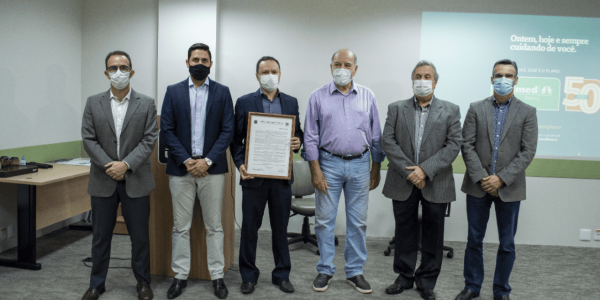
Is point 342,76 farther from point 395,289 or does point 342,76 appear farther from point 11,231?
point 11,231

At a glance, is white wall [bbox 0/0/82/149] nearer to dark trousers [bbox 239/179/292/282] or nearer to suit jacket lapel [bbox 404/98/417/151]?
dark trousers [bbox 239/179/292/282]

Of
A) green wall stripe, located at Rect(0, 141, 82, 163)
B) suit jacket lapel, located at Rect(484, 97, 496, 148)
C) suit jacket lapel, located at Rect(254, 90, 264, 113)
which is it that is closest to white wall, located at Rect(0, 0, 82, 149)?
green wall stripe, located at Rect(0, 141, 82, 163)

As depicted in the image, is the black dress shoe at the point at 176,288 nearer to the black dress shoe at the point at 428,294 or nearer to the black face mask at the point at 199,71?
the black face mask at the point at 199,71

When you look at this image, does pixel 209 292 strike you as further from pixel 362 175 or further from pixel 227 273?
pixel 362 175

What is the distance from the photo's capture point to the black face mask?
9.00 ft

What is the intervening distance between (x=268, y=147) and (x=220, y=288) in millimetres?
1070

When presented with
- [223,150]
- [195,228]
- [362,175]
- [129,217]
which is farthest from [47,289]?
[362,175]

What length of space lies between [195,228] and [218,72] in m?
2.16

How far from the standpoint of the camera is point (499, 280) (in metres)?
2.85

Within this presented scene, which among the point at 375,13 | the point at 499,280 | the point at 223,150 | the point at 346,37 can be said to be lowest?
the point at 499,280

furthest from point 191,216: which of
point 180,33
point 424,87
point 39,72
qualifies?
point 39,72

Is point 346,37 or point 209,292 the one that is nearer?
point 209,292

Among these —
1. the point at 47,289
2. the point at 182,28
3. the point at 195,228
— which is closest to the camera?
the point at 47,289

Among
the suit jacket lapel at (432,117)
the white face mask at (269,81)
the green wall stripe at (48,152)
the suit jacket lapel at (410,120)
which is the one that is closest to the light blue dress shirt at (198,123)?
the white face mask at (269,81)
